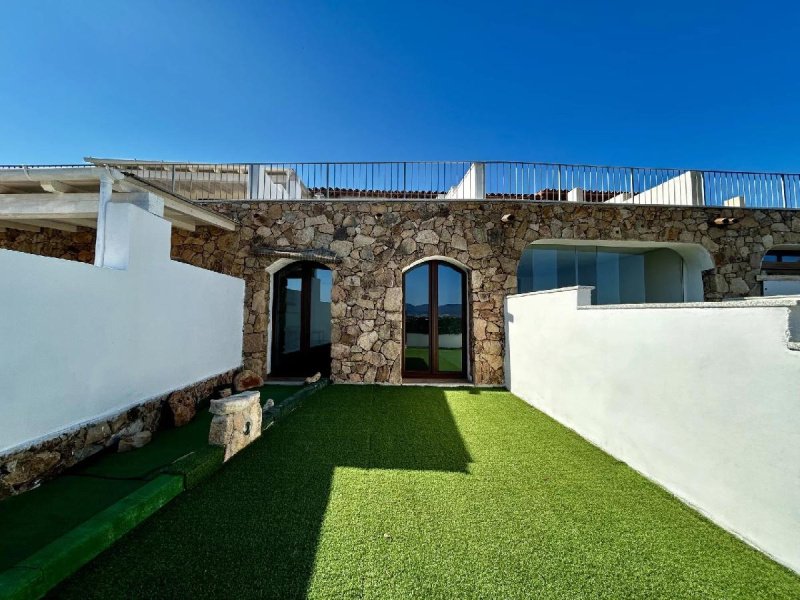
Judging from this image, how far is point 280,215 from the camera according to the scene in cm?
723

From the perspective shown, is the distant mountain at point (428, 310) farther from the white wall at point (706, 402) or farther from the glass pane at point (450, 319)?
the white wall at point (706, 402)

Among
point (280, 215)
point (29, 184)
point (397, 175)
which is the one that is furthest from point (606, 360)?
point (29, 184)

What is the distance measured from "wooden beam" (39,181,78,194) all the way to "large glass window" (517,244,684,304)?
27.8 ft

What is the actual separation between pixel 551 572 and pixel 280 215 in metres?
7.40

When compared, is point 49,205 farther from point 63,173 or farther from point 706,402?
point 706,402

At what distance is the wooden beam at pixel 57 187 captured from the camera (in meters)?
4.32

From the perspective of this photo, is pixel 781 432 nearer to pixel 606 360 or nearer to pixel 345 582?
pixel 606 360

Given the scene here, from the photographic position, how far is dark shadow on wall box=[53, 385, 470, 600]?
70.6 inches

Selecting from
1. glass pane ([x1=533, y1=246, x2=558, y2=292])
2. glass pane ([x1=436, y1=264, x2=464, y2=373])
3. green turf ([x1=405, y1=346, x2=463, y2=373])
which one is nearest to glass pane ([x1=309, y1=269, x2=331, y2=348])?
green turf ([x1=405, y1=346, x2=463, y2=373])

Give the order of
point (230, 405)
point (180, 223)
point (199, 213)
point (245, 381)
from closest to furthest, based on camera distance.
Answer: point (230, 405)
point (199, 213)
point (245, 381)
point (180, 223)

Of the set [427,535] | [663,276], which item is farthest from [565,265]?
[427,535]

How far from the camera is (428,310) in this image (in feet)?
24.8

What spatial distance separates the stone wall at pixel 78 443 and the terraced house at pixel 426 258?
0.18 meters

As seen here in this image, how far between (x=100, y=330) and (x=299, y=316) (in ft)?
15.0
